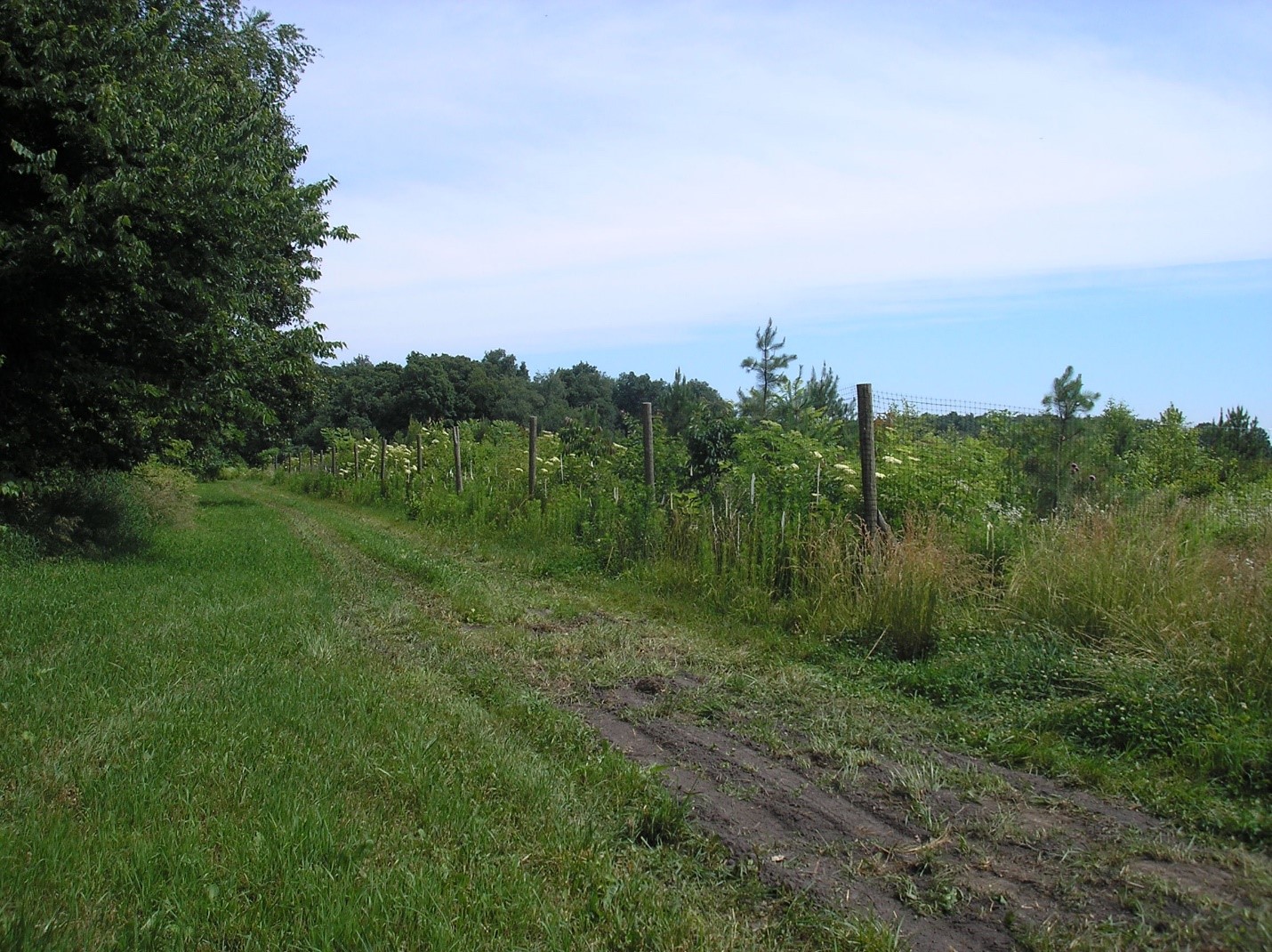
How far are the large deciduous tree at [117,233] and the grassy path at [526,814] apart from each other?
14.3 ft

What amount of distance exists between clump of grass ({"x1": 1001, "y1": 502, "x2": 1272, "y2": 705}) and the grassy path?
1432mm

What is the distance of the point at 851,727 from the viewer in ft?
16.6

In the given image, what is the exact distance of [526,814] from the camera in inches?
152

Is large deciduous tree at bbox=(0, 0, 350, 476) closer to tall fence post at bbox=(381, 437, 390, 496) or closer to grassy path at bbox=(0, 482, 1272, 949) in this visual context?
grassy path at bbox=(0, 482, 1272, 949)

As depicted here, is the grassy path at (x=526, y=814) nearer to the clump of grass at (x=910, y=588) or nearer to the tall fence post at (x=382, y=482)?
the clump of grass at (x=910, y=588)

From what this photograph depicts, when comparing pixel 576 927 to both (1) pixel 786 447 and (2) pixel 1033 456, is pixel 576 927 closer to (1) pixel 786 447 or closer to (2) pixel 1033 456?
(1) pixel 786 447

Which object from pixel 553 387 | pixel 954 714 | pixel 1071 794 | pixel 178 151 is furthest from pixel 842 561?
pixel 553 387

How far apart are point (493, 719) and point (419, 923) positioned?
222 centimetres

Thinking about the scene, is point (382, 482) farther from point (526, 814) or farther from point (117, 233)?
point (526, 814)

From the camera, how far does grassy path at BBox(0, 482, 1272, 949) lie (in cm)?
303

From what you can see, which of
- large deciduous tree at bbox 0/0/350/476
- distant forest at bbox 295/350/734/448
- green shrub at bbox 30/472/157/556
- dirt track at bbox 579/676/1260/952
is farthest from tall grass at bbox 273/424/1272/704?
distant forest at bbox 295/350/734/448

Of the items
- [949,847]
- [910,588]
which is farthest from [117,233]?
[949,847]

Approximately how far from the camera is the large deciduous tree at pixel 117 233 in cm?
932

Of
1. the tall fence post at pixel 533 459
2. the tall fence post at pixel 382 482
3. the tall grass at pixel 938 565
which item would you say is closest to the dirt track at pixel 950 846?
the tall grass at pixel 938 565
